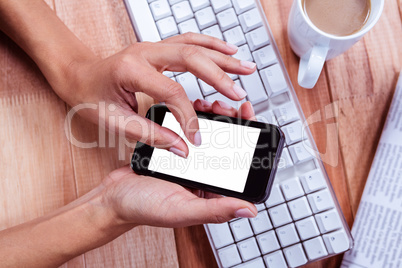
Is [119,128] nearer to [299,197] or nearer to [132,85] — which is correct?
[132,85]

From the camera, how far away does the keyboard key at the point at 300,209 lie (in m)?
0.42

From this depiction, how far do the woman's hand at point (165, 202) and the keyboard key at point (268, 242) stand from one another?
69 millimetres

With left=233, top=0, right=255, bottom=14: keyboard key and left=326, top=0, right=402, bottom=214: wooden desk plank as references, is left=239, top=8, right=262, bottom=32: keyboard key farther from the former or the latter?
left=326, top=0, right=402, bottom=214: wooden desk plank

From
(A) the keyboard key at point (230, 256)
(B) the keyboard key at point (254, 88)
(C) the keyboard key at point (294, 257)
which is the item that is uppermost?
(B) the keyboard key at point (254, 88)

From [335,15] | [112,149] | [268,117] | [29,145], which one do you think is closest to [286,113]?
[268,117]

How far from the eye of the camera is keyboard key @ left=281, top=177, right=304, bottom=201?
0.43 metres

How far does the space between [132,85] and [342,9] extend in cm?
26

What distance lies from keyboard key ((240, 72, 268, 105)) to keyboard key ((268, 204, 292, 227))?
0.42 ft

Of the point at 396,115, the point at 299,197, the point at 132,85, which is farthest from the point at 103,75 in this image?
the point at 396,115

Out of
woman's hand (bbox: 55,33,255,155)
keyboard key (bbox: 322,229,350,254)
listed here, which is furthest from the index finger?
keyboard key (bbox: 322,229,350,254)

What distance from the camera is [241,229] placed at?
1.41ft

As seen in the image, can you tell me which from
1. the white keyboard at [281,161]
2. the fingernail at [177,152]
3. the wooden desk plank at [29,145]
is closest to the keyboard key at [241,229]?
the white keyboard at [281,161]

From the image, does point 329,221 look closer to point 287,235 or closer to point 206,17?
point 287,235

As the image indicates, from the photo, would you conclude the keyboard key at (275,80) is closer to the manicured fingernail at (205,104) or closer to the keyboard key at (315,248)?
the manicured fingernail at (205,104)
